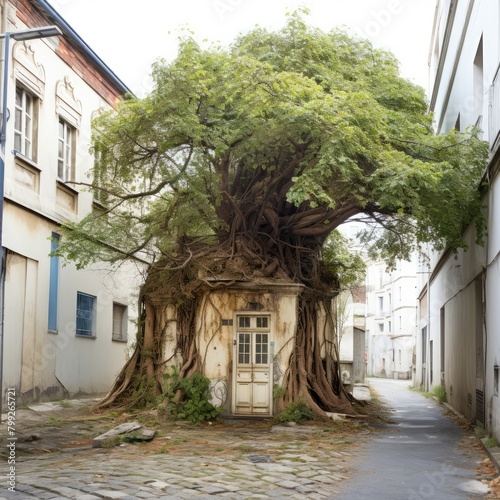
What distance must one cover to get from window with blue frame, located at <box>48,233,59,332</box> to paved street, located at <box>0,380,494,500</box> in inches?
134

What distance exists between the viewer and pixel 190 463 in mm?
10305

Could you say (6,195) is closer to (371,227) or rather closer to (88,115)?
(88,115)

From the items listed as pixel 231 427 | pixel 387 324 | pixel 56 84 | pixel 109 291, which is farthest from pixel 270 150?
pixel 387 324

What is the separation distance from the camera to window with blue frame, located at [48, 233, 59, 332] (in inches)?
746

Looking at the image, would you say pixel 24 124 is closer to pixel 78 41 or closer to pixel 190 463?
pixel 78 41

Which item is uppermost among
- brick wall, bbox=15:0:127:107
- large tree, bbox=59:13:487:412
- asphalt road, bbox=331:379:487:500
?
brick wall, bbox=15:0:127:107

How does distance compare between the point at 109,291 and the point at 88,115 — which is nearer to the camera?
the point at 88,115

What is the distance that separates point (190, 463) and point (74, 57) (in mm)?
13878

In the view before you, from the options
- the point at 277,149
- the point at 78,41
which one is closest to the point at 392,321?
the point at 78,41

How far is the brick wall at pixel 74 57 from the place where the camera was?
1750 centimetres

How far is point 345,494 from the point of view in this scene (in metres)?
8.54

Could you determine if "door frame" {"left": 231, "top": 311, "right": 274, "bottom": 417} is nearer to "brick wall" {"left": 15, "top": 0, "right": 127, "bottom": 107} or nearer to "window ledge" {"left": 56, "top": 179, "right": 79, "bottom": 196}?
"window ledge" {"left": 56, "top": 179, "right": 79, "bottom": 196}

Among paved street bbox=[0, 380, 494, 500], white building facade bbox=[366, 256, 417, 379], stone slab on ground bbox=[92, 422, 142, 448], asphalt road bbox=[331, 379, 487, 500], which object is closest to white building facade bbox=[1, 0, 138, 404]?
paved street bbox=[0, 380, 494, 500]

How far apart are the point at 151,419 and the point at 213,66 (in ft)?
23.9
